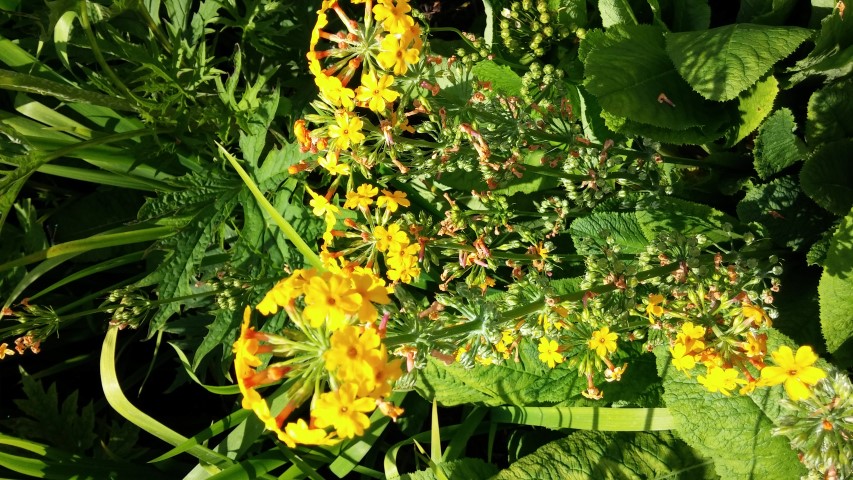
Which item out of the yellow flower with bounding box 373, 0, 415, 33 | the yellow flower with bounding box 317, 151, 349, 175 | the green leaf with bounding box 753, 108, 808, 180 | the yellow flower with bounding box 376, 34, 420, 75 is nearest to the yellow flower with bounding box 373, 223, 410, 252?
the yellow flower with bounding box 317, 151, 349, 175

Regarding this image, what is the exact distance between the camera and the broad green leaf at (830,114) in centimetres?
268

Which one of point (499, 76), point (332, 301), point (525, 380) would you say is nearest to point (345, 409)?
point (332, 301)

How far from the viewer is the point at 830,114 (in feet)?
9.02

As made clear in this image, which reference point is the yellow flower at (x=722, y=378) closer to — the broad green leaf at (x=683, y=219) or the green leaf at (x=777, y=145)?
the broad green leaf at (x=683, y=219)

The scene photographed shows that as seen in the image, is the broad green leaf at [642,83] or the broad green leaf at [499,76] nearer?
the broad green leaf at [642,83]

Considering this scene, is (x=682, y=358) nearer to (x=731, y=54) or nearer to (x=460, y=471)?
(x=731, y=54)

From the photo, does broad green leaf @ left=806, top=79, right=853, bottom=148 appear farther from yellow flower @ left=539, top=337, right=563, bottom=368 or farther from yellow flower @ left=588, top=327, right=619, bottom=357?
yellow flower @ left=539, top=337, right=563, bottom=368

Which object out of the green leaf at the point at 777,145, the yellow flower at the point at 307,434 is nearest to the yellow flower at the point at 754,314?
the green leaf at the point at 777,145

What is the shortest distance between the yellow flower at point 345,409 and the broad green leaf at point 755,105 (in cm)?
213

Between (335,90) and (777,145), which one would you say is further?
(777,145)

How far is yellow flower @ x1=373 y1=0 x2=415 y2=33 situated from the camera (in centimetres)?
212

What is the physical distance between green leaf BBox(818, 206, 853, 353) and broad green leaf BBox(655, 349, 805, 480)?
0.43 m

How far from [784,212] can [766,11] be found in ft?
2.86

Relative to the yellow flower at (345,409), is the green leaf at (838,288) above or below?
below
